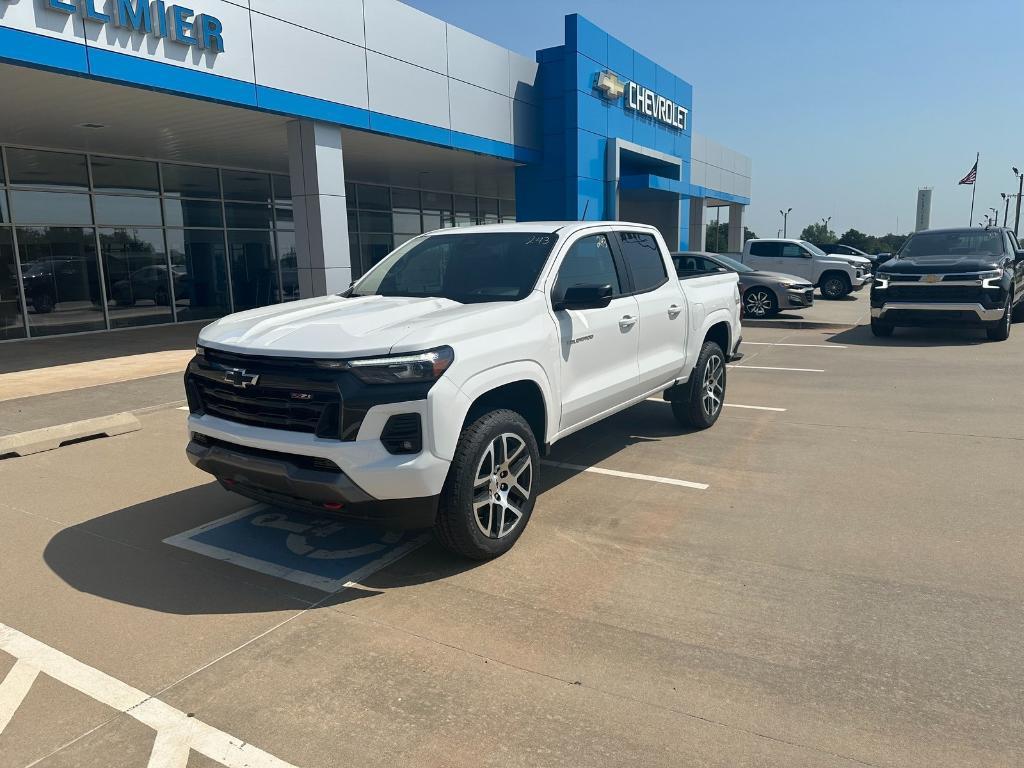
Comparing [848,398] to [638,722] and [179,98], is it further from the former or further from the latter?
[179,98]

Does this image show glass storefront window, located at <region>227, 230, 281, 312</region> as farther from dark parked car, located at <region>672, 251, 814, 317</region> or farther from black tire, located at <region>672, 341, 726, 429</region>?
black tire, located at <region>672, 341, 726, 429</region>

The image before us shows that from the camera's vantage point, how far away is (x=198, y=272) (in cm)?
1748

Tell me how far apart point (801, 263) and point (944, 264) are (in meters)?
10.2

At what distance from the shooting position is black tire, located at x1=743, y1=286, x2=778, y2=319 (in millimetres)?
17578

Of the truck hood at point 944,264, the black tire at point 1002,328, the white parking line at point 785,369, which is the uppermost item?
the truck hood at point 944,264

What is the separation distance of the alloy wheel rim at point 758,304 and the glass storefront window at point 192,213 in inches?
519

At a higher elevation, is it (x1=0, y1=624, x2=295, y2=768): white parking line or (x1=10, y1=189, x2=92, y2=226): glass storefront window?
(x1=10, y1=189, x2=92, y2=226): glass storefront window

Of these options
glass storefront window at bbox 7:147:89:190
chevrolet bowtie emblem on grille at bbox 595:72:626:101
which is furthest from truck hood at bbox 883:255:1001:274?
A: glass storefront window at bbox 7:147:89:190

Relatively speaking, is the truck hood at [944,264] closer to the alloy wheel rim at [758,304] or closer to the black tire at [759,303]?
the black tire at [759,303]

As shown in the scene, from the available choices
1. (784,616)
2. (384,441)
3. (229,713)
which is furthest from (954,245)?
(229,713)

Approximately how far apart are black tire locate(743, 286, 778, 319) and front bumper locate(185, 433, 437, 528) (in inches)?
614

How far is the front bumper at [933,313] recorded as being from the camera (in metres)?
12.5

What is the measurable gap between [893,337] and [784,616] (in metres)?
12.3

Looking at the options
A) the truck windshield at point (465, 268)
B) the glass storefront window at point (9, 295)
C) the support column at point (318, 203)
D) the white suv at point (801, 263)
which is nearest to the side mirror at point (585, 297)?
the truck windshield at point (465, 268)
